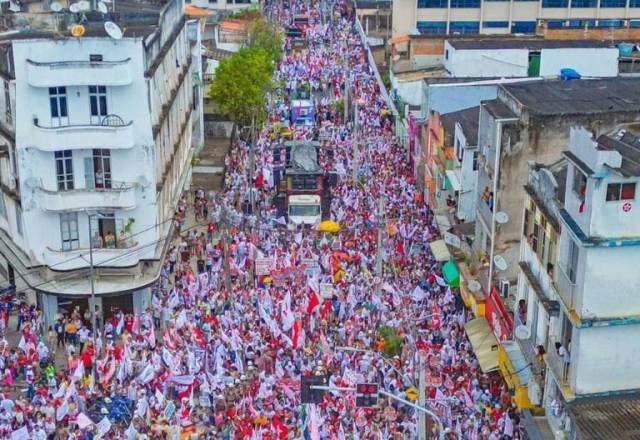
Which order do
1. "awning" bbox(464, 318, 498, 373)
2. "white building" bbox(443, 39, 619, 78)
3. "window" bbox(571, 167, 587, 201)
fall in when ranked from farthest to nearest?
"white building" bbox(443, 39, 619, 78) → "awning" bbox(464, 318, 498, 373) → "window" bbox(571, 167, 587, 201)

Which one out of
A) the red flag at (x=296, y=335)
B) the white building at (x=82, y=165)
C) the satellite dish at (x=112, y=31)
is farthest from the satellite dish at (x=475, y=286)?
the satellite dish at (x=112, y=31)

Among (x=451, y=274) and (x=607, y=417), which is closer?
(x=607, y=417)

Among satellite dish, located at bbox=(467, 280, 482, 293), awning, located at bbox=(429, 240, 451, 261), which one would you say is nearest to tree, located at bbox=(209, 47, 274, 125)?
awning, located at bbox=(429, 240, 451, 261)

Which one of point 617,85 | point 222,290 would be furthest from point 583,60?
point 222,290

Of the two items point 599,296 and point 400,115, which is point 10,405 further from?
point 400,115

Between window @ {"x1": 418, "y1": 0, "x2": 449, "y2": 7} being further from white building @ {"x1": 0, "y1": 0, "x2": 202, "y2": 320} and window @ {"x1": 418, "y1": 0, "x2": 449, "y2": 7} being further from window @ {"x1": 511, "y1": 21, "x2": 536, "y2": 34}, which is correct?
white building @ {"x1": 0, "y1": 0, "x2": 202, "y2": 320}

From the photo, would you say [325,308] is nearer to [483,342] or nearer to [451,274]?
[451,274]

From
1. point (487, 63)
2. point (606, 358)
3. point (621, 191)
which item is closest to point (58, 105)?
point (621, 191)
